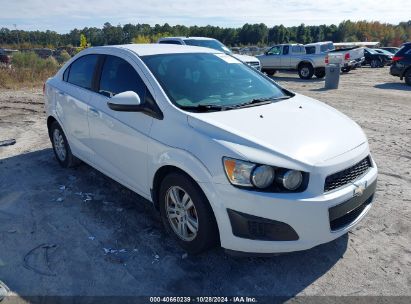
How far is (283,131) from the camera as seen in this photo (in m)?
3.07

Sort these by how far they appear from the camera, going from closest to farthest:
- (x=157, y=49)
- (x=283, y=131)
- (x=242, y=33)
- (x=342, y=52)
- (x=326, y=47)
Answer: (x=283, y=131) < (x=157, y=49) < (x=326, y=47) < (x=342, y=52) < (x=242, y=33)

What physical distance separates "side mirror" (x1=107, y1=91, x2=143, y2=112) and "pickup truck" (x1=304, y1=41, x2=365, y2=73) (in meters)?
15.8

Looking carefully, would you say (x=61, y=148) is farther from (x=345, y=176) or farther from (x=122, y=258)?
(x=345, y=176)

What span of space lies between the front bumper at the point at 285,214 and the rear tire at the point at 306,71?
54.4ft

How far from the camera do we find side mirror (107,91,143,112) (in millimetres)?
3312

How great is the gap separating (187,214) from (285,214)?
90cm

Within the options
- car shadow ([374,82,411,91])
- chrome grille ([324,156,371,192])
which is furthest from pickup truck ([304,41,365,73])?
chrome grille ([324,156,371,192])

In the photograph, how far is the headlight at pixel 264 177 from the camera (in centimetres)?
269

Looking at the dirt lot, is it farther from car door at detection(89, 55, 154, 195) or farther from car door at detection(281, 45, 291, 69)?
car door at detection(281, 45, 291, 69)

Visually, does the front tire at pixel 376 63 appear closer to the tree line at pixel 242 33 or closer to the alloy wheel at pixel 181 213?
the alloy wheel at pixel 181 213

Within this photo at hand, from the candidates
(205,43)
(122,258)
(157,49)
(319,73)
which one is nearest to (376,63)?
(319,73)

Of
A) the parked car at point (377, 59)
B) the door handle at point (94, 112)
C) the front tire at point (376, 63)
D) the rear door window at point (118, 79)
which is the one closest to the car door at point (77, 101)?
the door handle at point (94, 112)

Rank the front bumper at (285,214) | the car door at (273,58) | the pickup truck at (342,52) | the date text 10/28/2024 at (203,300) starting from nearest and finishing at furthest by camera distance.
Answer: the front bumper at (285,214) < the date text 10/28/2024 at (203,300) < the pickup truck at (342,52) < the car door at (273,58)

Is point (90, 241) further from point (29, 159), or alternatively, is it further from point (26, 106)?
point (26, 106)
